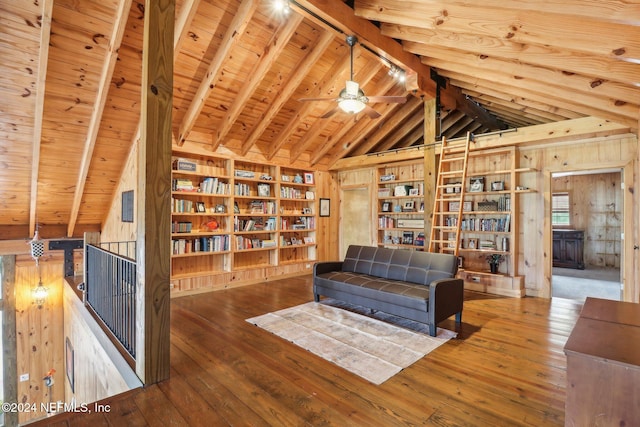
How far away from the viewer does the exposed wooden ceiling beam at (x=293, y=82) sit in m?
4.11

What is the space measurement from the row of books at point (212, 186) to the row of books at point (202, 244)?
2.61 ft

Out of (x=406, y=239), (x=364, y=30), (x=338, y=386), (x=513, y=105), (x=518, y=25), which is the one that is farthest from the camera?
(x=406, y=239)

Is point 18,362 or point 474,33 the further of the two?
point 18,362

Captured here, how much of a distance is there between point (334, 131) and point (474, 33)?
147 inches

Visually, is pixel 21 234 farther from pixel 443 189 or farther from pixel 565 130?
pixel 565 130

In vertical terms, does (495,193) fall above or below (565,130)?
below

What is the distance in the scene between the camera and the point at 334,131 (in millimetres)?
6500

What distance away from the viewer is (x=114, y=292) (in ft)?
10.3

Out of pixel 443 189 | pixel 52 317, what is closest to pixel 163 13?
pixel 443 189

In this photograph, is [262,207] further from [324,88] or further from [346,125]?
[324,88]

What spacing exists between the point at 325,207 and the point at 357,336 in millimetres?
4402

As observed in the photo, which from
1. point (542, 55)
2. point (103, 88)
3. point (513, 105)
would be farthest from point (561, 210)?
point (103, 88)

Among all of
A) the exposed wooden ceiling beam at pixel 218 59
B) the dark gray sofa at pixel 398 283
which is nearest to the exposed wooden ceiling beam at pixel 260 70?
the exposed wooden ceiling beam at pixel 218 59

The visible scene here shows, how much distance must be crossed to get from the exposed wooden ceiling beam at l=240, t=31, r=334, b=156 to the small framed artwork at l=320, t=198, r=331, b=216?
7.47ft
